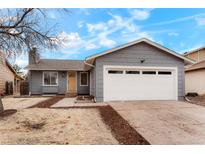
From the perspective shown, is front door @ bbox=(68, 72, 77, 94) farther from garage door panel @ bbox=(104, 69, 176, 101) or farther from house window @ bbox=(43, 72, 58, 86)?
garage door panel @ bbox=(104, 69, 176, 101)

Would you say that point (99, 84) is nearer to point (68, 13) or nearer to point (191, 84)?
point (68, 13)

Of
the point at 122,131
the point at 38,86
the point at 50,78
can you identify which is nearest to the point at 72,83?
the point at 50,78

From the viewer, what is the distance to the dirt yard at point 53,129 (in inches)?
214

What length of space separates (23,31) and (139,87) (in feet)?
24.9

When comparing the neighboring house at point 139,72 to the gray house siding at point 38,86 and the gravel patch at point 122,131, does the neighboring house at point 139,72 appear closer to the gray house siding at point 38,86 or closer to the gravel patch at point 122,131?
the gravel patch at point 122,131

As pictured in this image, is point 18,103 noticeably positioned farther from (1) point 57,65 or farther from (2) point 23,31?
(1) point 57,65

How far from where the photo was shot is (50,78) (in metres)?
20.6

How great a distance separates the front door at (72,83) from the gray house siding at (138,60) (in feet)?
27.6

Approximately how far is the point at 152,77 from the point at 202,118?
5808 millimetres

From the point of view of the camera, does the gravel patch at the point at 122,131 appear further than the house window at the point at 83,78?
No

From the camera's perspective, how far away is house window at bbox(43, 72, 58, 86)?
20.5 meters

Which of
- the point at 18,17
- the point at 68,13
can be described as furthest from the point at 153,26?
the point at 18,17

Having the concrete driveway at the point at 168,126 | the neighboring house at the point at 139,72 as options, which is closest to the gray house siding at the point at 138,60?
the neighboring house at the point at 139,72
